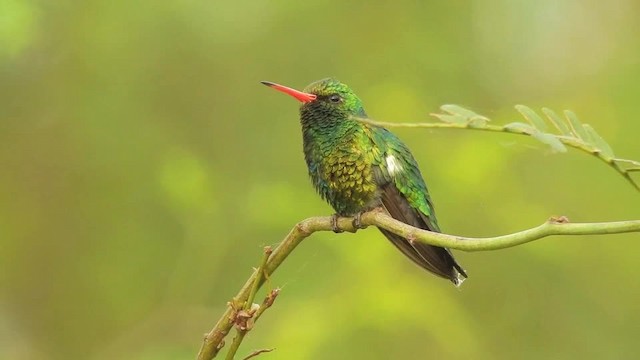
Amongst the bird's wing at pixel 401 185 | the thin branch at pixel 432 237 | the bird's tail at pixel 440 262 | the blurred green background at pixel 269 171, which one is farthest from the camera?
the blurred green background at pixel 269 171

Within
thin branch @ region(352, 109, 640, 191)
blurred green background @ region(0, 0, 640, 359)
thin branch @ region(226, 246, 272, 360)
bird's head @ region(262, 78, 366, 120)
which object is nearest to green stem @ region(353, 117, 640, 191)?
thin branch @ region(352, 109, 640, 191)

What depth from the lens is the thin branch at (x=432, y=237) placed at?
97 cm

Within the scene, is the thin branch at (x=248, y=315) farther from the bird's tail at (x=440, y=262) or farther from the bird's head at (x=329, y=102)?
the bird's head at (x=329, y=102)

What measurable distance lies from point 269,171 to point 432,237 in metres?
3.04

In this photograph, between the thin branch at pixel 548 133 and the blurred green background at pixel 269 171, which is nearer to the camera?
the thin branch at pixel 548 133

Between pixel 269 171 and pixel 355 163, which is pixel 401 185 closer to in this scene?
pixel 355 163

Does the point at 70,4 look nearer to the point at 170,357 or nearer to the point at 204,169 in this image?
the point at 204,169

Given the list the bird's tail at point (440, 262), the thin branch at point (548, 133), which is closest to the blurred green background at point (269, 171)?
the bird's tail at point (440, 262)

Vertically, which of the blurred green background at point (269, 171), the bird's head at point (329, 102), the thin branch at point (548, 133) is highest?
the thin branch at point (548, 133)

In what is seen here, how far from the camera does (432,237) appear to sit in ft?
3.84

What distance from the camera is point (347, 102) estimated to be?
2.26 meters

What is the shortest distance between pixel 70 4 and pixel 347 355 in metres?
1.96

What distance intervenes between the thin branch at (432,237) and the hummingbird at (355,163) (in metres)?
0.56

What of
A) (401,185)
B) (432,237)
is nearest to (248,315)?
(432,237)
